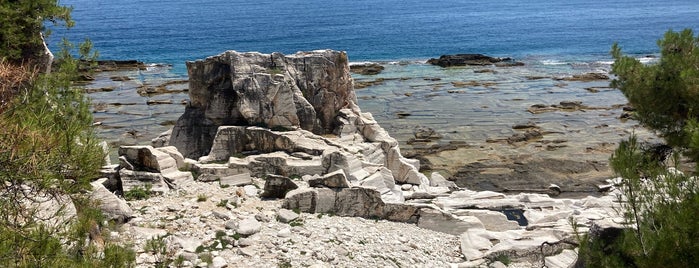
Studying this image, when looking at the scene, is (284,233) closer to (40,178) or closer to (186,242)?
(186,242)

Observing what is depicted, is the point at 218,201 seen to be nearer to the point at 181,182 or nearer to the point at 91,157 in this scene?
the point at 181,182

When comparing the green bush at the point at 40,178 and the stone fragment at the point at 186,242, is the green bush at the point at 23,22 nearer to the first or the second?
the green bush at the point at 40,178

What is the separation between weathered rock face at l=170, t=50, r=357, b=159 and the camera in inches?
1043

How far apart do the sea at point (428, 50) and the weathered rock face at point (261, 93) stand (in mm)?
9529

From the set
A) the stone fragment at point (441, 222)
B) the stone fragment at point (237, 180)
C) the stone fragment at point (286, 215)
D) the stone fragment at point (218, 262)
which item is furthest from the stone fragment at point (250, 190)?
the stone fragment at point (218, 262)

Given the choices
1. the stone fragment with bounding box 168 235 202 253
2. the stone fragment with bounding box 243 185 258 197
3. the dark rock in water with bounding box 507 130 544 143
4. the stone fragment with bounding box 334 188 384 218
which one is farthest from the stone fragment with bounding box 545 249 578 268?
the dark rock in water with bounding box 507 130 544 143

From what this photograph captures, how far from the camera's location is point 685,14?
11831 cm

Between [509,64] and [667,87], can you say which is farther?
[509,64]

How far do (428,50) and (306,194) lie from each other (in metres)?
65.3

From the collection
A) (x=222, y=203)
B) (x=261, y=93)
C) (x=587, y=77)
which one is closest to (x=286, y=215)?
(x=222, y=203)

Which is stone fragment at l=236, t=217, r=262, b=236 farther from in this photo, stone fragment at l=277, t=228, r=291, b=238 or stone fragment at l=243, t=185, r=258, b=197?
stone fragment at l=243, t=185, r=258, b=197

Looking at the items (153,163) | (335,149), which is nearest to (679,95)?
(335,149)

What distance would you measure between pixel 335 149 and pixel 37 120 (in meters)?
18.1

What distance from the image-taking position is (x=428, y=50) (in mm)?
82438
